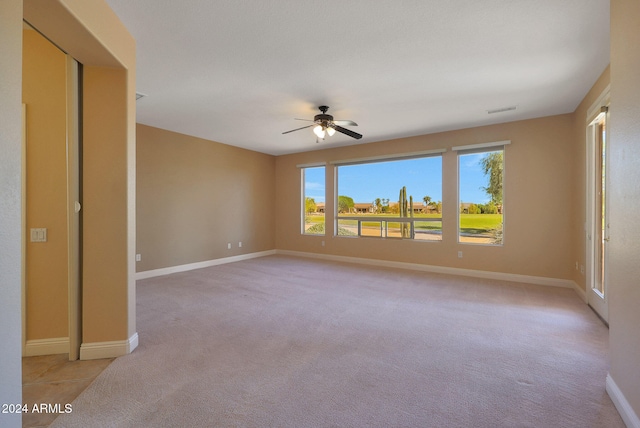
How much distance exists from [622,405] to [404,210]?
177 inches

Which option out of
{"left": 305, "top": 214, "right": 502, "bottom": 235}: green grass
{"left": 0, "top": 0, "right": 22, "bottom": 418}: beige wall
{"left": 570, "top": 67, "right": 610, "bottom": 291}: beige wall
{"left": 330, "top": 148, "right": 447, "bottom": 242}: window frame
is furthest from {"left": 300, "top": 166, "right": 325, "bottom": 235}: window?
{"left": 0, "top": 0, "right": 22, "bottom": 418}: beige wall

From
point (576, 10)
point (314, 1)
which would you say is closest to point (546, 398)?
point (576, 10)

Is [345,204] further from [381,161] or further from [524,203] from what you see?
[524,203]

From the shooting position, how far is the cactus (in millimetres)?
5762

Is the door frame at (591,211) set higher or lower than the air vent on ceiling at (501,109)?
lower

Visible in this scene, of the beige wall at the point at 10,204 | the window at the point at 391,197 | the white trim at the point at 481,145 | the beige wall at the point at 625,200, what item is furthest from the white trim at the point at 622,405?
the white trim at the point at 481,145

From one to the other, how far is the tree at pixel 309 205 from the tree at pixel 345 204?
0.67 m

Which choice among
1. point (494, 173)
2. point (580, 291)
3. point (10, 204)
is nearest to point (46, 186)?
point (10, 204)

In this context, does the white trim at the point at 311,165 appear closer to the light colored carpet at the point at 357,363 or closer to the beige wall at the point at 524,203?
the beige wall at the point at 524,203

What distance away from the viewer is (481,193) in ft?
16.2

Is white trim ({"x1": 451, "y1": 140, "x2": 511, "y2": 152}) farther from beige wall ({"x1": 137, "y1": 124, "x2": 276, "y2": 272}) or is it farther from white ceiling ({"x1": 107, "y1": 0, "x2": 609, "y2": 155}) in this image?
beige wall ({"x1": 137, "y1": 124, "x2": 276, "y2": 272})

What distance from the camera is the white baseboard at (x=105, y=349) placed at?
2191 millimetres

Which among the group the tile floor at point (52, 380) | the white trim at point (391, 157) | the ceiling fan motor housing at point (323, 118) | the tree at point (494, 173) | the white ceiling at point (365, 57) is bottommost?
the tile floor at point (52, 380)

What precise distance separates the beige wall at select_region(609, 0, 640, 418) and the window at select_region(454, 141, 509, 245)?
3.24m
